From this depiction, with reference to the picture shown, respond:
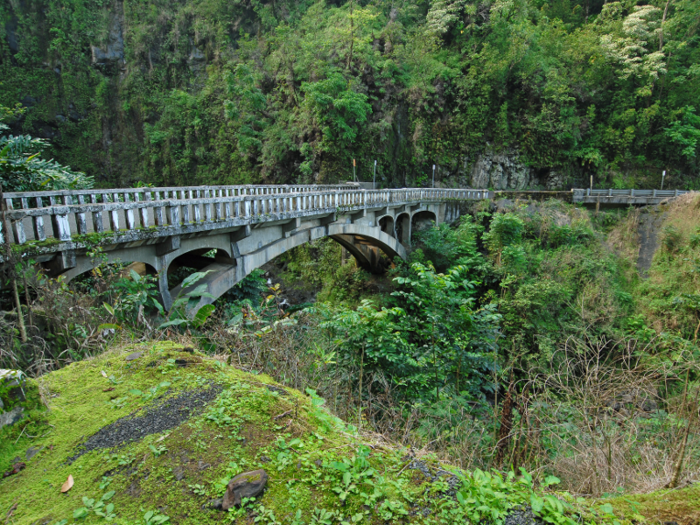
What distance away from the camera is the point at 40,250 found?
5.91m

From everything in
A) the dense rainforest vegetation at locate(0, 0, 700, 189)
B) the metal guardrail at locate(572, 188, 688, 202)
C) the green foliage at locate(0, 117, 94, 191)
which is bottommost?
the metal guardrail at locate(572, 188, 688, 202)

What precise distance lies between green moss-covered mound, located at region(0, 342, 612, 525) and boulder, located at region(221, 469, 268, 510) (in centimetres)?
4

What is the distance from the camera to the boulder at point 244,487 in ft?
6.96

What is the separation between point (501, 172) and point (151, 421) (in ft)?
104

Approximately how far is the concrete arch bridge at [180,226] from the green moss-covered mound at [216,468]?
3.58m

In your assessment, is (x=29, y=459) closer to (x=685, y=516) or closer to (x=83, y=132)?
(x=685, y=516)

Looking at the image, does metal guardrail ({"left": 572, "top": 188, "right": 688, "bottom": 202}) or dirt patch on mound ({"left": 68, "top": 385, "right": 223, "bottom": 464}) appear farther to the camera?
metal guardrail ({"left": 572, "top": 188, "right": 688, "bottom": 202})

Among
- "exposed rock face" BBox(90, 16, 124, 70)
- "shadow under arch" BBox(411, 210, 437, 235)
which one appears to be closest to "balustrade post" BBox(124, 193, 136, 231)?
"shadow under arch" BBox(411, 210, 437, 235)

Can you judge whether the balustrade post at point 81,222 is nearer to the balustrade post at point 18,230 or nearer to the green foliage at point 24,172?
the balustrade post at point 18,230

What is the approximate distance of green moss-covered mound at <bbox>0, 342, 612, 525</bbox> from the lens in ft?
6.90

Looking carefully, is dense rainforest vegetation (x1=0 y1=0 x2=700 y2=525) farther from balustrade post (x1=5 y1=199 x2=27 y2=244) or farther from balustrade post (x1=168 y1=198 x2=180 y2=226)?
balustrade post (x1=168 y1=198 x2=180 y2=226)

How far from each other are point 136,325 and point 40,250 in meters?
1.94

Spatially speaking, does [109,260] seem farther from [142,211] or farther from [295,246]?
[295,246]

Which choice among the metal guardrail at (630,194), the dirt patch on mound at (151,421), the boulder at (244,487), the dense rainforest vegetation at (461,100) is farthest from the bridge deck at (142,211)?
the metal guardrail at (630,194)
